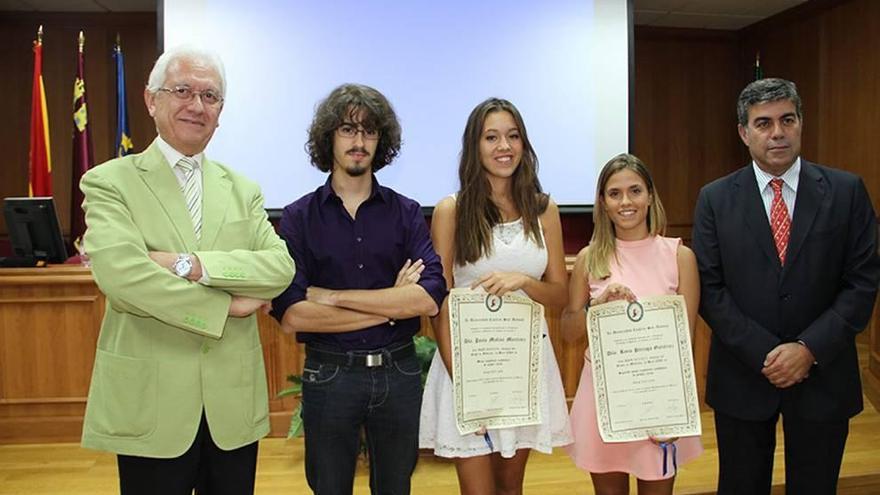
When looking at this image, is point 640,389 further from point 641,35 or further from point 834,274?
point 641,35

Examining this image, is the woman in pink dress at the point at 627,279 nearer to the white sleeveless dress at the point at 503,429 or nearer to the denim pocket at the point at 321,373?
the white sleeveless dress at the point at 503,429

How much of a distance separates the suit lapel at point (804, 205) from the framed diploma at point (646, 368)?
413mm

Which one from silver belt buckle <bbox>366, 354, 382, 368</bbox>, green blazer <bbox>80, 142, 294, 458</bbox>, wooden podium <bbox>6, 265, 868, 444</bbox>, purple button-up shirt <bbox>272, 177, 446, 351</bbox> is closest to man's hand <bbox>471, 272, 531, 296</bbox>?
purple button-up shirt <bbox>272, 177, 446, 351</bbox>

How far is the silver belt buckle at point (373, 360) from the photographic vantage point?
1.89m

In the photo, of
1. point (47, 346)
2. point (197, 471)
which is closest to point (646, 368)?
point (197, 471)

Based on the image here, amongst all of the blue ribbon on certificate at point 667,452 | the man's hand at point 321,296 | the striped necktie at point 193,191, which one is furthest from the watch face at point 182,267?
the blue ribbon on certificate at point 667,452

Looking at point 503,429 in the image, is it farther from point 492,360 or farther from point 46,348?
point 46,348

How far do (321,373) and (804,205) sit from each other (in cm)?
150

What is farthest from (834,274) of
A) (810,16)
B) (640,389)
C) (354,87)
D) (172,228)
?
(810,16)

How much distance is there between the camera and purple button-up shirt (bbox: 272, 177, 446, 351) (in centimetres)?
191

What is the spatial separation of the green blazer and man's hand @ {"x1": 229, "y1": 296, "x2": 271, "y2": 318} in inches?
0.8

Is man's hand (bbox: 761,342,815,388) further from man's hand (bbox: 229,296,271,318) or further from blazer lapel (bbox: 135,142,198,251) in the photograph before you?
blazer lapel (bbox: 135,142,198,251)

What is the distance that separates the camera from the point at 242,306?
172 centimetres

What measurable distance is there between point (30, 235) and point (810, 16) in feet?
21.5
